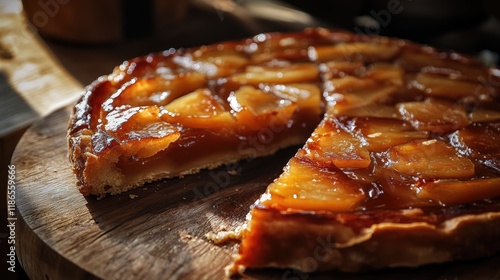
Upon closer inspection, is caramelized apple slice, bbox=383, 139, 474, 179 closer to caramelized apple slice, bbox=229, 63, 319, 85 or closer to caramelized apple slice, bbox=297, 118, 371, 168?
A: caramelized apple slice, bbox=297, 118, 371, 168

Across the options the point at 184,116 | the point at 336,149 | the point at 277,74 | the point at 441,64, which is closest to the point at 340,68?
the point at 277,74

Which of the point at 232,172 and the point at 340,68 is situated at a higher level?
the point at 340,68

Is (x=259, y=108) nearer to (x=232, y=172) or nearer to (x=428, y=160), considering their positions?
(x=232, y=172)

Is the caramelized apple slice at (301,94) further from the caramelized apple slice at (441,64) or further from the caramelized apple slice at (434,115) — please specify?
the caramelized apple slice at (441,64)

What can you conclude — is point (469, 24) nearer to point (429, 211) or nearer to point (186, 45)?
point (186, 45)

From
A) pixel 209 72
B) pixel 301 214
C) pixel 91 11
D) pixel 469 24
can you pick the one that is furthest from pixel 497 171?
pixel 91 11

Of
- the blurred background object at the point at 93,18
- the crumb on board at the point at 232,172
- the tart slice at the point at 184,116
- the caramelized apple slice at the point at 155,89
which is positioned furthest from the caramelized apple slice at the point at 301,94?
the blurred background object at the point at 93,18

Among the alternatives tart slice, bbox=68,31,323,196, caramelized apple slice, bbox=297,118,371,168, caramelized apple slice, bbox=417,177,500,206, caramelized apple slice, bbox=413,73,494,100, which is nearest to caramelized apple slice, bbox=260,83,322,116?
tart slice, bbox=68,31,323,196
